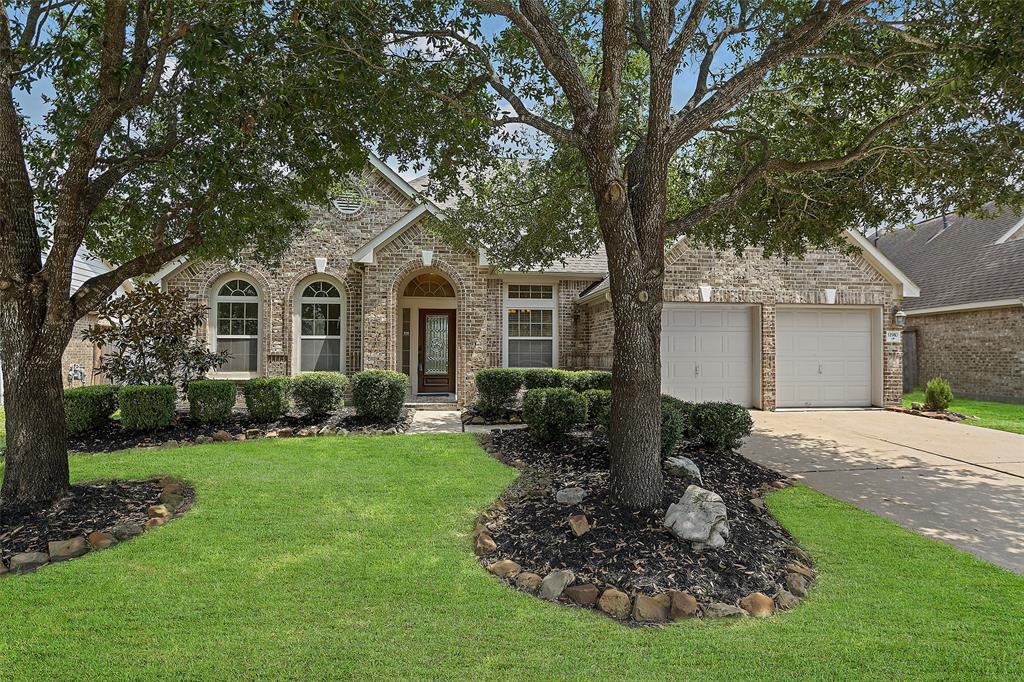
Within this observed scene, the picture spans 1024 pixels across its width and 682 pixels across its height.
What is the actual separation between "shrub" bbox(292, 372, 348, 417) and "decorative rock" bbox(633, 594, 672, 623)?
801 centimetres

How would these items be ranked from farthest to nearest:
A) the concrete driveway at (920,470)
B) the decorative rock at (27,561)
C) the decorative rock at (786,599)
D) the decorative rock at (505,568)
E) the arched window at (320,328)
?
the arched window at (320,328) < the concrete driveway at (920,470) < the decorative rock at (27,561) < the decorative rock at (505,568) < the decorative rock at (786,599)

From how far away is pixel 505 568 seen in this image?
398cm

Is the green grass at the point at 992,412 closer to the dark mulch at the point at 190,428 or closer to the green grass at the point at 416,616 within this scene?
the green grass at the point at 416,616

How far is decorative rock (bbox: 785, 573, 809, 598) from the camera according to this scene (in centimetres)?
365

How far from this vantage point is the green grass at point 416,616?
2824mm

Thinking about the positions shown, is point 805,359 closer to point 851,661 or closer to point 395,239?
point 395,239

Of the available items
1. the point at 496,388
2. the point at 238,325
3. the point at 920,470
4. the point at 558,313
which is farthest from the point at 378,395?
the point at 920,470

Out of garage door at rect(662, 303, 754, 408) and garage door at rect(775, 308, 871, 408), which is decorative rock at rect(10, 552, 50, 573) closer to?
garage door at rect(662, 303, 754, 408)

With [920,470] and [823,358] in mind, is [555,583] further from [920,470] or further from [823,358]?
[823,358]

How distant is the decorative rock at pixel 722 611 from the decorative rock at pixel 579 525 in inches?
45.1

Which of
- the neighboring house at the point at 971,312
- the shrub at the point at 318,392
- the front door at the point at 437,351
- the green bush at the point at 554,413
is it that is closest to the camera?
the green bush at the point at 554,413

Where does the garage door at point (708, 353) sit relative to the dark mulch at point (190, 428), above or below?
above

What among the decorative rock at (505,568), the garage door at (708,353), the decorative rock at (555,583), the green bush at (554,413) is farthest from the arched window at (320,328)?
the decorative rock at (555,583)

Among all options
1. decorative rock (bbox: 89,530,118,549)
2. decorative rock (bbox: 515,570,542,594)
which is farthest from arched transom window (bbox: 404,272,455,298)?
decorative rock (bbox: 515,570,542,594)
